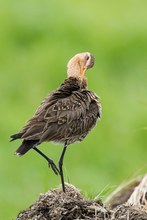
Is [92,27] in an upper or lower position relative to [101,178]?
upper

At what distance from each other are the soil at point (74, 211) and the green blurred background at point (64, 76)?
5036mm

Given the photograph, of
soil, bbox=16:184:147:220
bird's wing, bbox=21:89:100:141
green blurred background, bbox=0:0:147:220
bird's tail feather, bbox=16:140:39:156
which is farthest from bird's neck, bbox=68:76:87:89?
green blurred background, bbox=0:0:147:220

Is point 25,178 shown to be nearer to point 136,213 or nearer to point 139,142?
point 139,142

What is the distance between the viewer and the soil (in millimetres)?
8258

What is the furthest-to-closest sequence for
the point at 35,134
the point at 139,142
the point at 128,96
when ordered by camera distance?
the point at 128,96 < the point at 139,142 < the point at 35,134

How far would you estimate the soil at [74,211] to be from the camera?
325 inches

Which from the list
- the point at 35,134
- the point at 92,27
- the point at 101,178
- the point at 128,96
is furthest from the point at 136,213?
the point at 92,27

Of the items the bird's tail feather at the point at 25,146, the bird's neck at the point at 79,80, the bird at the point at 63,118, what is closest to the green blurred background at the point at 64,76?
the bird's neck at the point at 79,80

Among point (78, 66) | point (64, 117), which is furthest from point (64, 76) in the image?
point (64, 117)

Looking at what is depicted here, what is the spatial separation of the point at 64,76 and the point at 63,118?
762 centimetres

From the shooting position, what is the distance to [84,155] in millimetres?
15617

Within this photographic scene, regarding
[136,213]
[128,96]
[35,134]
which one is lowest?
[136,213]

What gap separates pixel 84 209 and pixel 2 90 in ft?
28.3

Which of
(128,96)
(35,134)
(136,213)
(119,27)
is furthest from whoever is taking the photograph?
(119,27)
